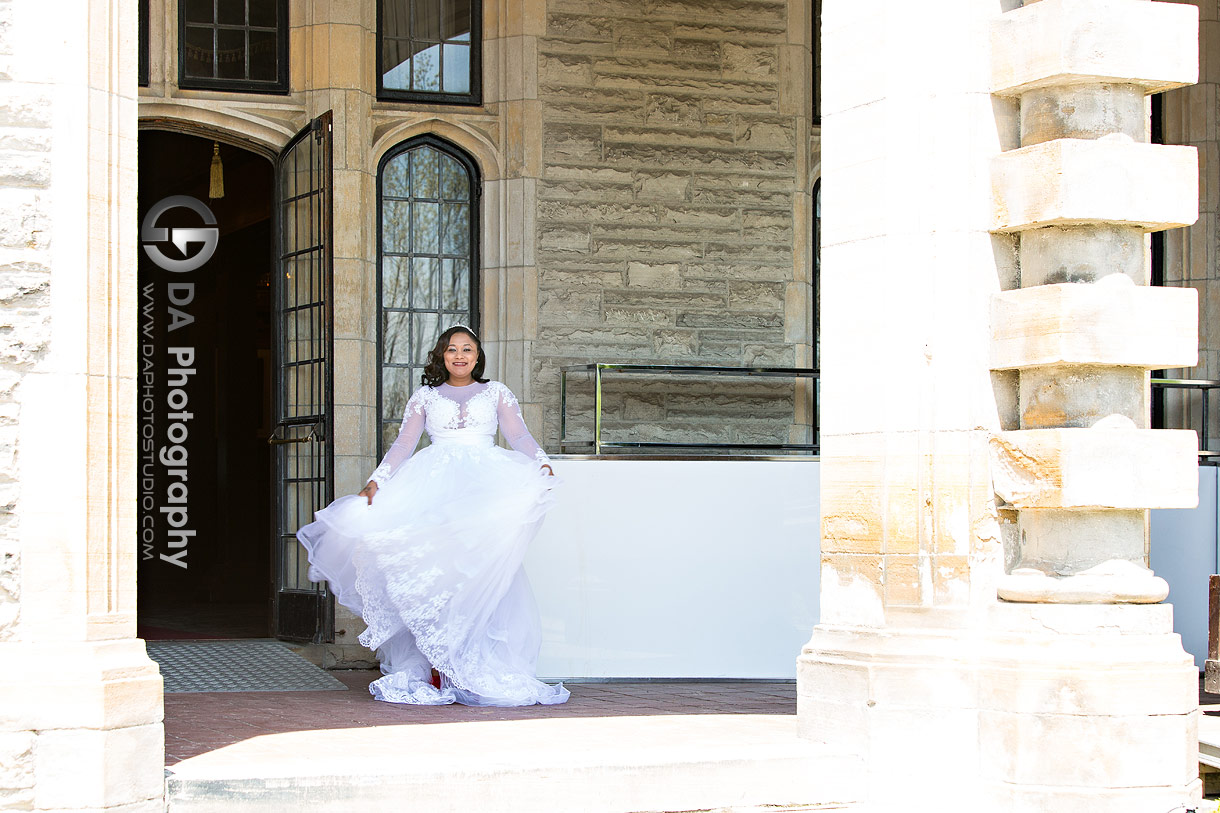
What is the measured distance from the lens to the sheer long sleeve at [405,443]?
7.79 m

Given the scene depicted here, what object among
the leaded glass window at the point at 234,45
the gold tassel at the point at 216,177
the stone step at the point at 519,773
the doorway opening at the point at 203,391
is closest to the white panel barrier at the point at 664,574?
the stone step at the point at 519,773

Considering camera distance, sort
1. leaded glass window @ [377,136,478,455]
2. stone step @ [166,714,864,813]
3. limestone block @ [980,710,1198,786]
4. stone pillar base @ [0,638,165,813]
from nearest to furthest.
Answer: stone pillar base @ [0,638,165,813] < stone step @ [166,714,864,813] < limestone block @ [980,710,1198,786] < leaded glass window @ [377,136,478,455]

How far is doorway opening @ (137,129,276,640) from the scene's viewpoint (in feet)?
43.5

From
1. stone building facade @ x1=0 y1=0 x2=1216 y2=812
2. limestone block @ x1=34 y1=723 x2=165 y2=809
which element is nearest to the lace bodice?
stone building facade @ x1=0 y1=0 x2=1216 y2=812

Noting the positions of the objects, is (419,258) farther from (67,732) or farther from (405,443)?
(67,732)

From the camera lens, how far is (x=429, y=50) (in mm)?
10109

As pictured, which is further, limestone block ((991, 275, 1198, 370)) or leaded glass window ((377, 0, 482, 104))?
leaded glass window ((377, 0, 482, 104))

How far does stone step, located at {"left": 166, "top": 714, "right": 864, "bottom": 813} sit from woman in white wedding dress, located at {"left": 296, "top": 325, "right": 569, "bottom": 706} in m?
1.15

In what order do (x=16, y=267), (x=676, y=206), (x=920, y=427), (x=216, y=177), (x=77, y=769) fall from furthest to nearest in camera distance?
1. (x=216, y=177)
2. (x=676, y=206)
3. (x=920, y=427)
4. (x=16, y=267)
5. (x=77, y=769)

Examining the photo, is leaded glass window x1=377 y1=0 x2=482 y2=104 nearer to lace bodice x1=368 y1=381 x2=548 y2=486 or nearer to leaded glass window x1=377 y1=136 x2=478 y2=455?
leaded glass window x1=377 y1=136 x2=478 y2=455

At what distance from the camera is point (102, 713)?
4844 mm

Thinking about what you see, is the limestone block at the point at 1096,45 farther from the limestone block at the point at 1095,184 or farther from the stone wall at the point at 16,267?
the stone wall at the point at 16,267

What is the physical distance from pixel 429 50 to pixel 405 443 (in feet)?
11.0

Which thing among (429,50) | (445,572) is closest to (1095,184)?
(445,572)
